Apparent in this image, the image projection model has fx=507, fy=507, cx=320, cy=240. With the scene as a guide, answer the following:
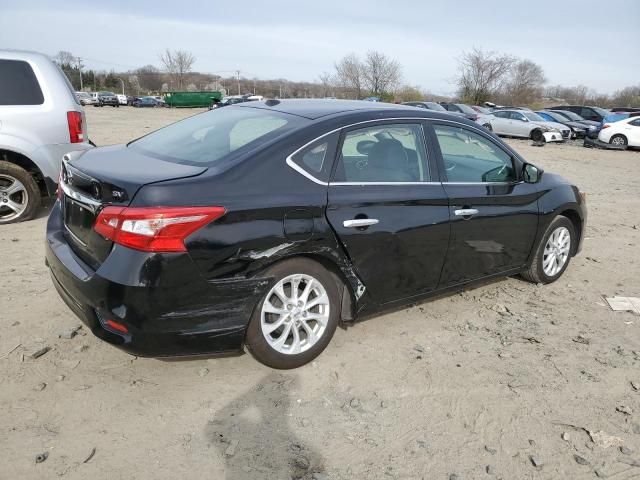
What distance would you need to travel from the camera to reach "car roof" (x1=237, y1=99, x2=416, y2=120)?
3410 mm

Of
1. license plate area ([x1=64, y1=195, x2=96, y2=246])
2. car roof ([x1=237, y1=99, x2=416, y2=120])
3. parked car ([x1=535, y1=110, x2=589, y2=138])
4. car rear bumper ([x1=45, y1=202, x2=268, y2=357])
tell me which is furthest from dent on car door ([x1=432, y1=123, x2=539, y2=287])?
parked car ([x1=535, y1=110, x2=589, y2=138])

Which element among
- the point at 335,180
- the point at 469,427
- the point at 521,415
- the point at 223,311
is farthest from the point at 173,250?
the point at 521,415

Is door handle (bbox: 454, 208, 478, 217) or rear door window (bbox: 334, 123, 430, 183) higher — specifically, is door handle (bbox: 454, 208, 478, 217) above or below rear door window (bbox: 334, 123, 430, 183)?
below

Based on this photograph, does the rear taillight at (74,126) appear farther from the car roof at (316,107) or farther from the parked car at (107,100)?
the parked car at (107,100)

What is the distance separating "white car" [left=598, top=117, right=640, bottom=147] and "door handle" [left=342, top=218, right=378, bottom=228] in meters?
21.3

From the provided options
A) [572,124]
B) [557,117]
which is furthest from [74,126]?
[557,117]

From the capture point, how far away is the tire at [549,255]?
15.1ft

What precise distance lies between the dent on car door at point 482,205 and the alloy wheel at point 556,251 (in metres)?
0.38

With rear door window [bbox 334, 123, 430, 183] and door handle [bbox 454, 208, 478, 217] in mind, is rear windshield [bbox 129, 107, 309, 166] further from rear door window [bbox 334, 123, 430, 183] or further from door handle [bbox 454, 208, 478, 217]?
door handle [bbox 454, 208, 478, 217]

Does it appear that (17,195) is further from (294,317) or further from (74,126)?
(294,317)

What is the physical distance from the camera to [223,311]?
2.74m

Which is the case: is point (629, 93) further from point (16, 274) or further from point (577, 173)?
point (16, 274)

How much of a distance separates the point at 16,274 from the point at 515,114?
23.4 meters

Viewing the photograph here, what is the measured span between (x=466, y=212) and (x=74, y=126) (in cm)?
464
